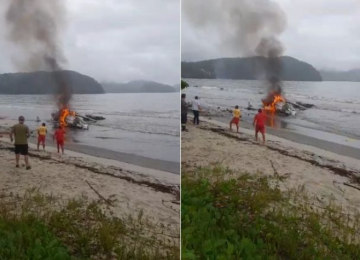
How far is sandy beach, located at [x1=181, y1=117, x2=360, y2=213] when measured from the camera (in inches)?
127

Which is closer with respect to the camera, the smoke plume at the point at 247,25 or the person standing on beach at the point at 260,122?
the smoke plume at the point at 247,25

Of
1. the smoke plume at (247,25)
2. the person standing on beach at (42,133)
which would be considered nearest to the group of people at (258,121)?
the smoke plume at (247,25)

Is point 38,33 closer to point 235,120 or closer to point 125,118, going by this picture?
point 125,118

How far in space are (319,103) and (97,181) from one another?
170 cm

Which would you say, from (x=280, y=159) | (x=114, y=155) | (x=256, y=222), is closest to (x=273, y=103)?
(x=280, y=159)

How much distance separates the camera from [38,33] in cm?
326

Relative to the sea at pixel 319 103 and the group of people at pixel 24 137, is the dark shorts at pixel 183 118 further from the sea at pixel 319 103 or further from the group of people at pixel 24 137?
the group of people at pixel 24 137

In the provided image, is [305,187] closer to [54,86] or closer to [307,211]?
[307,211]

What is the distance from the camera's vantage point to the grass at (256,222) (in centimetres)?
320

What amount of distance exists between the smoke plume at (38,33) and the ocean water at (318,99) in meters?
1.00

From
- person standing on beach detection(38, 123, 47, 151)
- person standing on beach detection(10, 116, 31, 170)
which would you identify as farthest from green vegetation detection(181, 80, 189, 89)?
person standing on beach detection(10, 116, 31, 170)

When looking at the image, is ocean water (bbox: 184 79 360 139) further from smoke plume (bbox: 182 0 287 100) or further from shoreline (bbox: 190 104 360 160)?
smoke plume (bbox: 182 0 287 100)

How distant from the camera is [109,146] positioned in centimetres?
335

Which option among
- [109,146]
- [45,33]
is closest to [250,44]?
[109,146]
